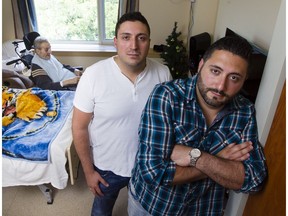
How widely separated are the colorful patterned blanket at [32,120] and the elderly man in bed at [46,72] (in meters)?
0.31

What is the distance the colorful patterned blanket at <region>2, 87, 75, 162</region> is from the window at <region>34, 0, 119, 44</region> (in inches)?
89.5

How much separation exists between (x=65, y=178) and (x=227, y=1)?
119 inches

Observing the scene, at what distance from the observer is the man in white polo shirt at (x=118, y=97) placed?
3.79ft

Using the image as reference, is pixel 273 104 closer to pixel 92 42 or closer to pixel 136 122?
pixel 136 122

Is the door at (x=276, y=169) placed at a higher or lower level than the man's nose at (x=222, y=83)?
lower

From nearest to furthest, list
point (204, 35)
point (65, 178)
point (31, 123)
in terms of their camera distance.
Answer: point (65, 178)
point (31, 123)
point (204, 35)

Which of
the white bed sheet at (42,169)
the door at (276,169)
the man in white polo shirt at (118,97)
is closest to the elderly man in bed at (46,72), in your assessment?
the white bed sheet at (42,169)

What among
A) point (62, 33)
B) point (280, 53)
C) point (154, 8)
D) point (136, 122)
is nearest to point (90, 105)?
point (136, 122)

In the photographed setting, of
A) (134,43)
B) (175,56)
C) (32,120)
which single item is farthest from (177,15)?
(134,43)

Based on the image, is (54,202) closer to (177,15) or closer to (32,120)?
(32,120)

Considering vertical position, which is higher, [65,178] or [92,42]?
[92,42]

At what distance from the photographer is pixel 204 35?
356 cm

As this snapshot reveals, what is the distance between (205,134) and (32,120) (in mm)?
1433

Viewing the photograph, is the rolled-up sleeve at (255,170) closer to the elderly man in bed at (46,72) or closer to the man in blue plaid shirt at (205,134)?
the man in blue plaid shirt at (205,134)
